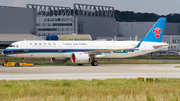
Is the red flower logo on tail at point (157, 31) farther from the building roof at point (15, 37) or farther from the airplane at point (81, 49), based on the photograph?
the building roof at point (15, 37)

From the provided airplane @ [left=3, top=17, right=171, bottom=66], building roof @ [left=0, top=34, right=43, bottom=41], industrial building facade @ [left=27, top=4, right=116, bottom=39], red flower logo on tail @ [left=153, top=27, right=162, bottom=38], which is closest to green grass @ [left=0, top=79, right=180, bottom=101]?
airplane @ [left=3, top=17, right=171, bottom=66]

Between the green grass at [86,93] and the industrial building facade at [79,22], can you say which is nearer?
the green grass at [86,93]

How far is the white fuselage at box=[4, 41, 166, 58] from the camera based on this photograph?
143 ft

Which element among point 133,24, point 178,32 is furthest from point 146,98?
point 178,32

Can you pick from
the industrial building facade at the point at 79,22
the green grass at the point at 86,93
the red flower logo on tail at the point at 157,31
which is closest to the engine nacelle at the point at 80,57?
the red flower logo on tail at the point at 157,31

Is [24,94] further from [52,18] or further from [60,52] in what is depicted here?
[52,18]

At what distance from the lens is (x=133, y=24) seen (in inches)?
6422

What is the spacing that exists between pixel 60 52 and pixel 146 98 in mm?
30836

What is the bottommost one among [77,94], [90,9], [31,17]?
[77,94]

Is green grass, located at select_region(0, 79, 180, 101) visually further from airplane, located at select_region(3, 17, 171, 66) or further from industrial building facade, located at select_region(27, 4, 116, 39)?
industrial building facade, located at select_region(27, 4, 116, 39)

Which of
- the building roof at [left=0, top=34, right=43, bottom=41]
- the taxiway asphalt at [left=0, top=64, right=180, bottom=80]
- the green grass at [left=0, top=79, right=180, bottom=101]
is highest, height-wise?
the building roof at [left=0, top=34, right=43, bottom=41]

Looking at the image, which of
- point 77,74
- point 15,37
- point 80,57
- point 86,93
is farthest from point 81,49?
point 15,37

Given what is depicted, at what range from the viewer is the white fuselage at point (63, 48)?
43.4 m

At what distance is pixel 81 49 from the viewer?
46.4m
